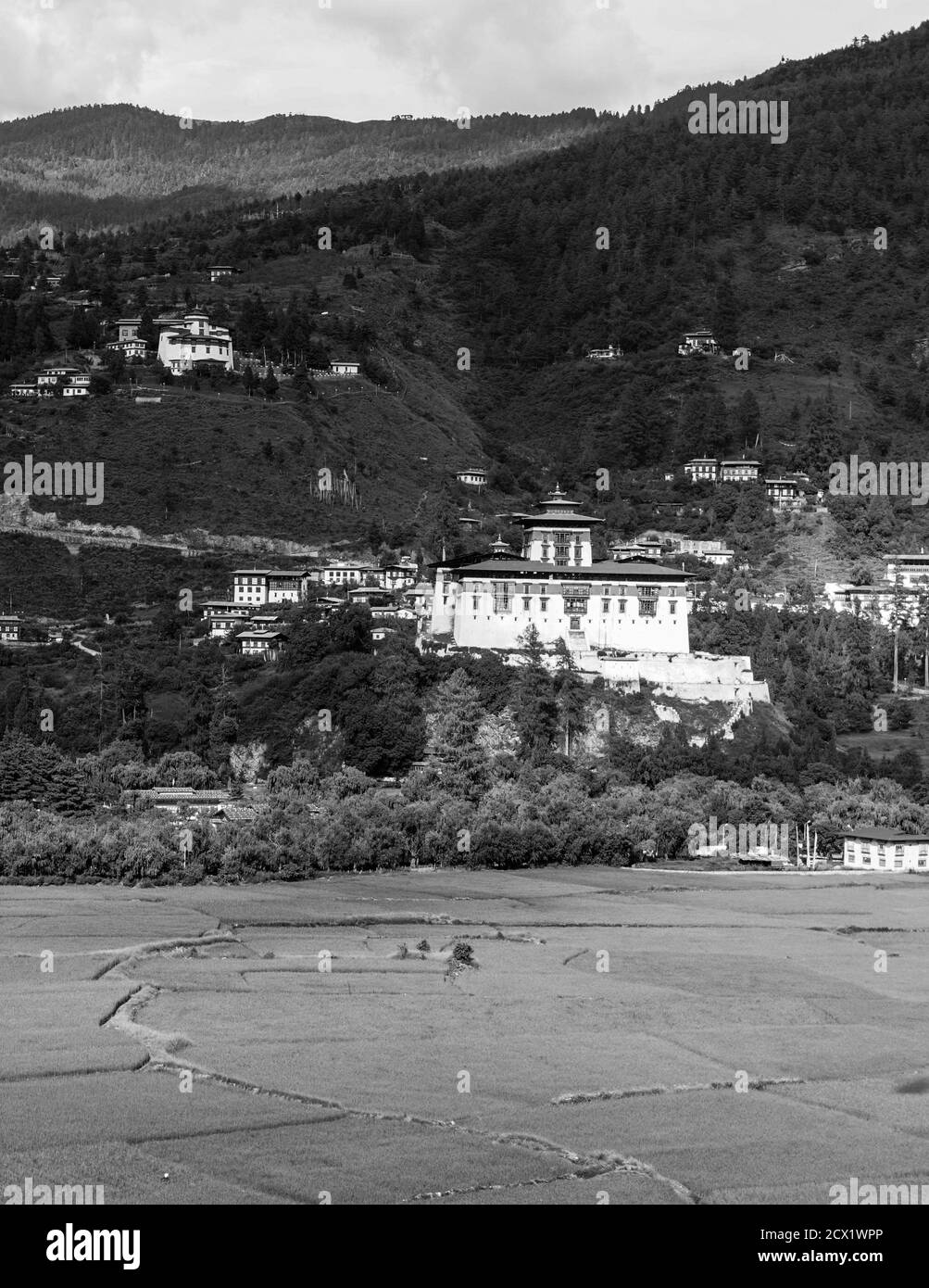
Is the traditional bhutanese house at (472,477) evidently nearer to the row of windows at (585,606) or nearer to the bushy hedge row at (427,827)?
the row of windows at (585,606)

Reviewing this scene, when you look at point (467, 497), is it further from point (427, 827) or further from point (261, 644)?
point (427, 827)

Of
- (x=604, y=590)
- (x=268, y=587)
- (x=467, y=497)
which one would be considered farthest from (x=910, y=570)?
(x=268, y=587)

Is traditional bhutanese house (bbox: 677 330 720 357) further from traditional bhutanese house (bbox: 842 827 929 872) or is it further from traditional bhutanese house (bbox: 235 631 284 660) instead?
traditional bhutanese house (bbox: 842 827 929 872)

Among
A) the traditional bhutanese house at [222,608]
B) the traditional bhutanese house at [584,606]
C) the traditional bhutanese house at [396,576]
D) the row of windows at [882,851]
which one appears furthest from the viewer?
the traditional bhutanese house at [396,576]

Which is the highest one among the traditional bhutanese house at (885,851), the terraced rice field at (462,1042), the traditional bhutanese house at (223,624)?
the traditional bhutanese house at (223,624)

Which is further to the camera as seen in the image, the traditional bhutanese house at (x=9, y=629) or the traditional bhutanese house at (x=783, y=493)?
the traditional bhutanese house at (x=783, y=493)

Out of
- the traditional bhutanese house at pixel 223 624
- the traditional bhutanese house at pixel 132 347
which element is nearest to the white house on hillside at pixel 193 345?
the traditional bhutanese house at pixel 132 347

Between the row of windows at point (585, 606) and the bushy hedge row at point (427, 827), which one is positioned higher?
the row of windows at point (585, 606)

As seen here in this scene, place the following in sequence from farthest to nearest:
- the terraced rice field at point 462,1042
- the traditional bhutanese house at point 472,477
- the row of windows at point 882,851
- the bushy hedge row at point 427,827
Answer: the traditional bhutanese house at point 472,477 < the row of windows at point 882,851 < the bushy hedge row at point 427,827 < the terraced rice field at point 462,1042
